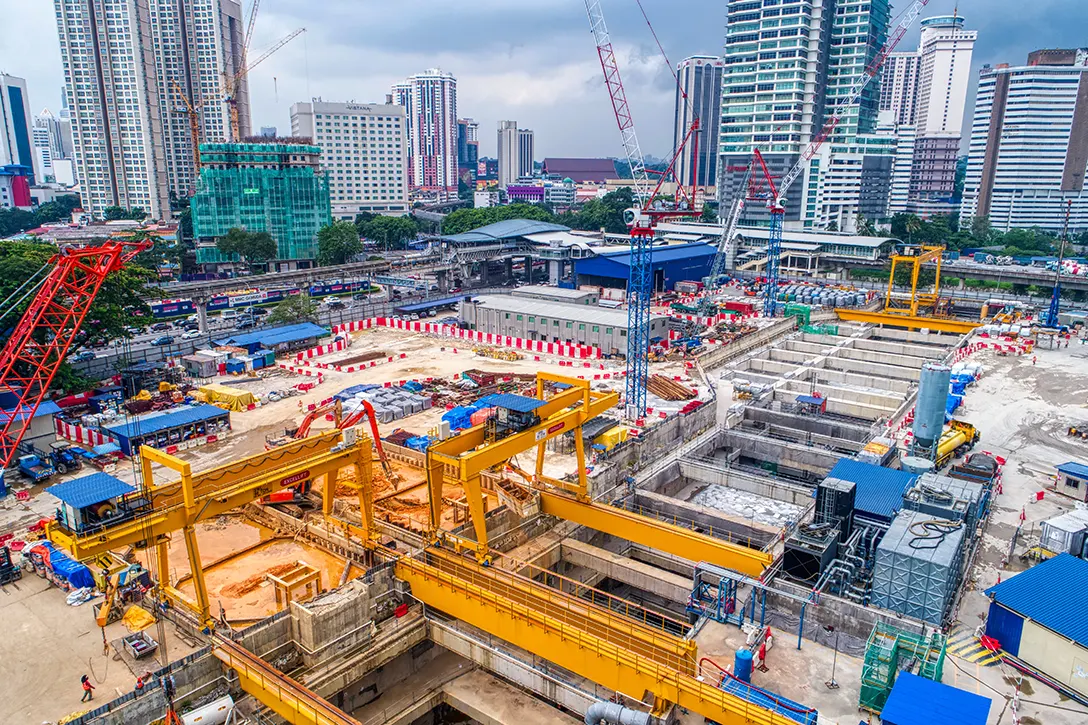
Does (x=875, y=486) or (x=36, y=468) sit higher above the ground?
(x=875, y=486)

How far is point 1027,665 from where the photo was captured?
17875 millimetres

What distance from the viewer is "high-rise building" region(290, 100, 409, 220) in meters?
152

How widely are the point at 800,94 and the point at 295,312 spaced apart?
94.1 meters

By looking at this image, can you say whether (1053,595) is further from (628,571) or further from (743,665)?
(628,571)

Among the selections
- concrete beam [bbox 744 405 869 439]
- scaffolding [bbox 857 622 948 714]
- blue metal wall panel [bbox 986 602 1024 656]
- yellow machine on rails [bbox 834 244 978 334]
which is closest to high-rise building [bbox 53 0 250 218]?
yellow machine on rails [bbox 834 244 978 334]

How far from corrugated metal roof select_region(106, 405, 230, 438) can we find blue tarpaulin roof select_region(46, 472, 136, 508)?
1876 cm

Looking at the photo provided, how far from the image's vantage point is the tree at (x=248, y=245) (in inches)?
3445

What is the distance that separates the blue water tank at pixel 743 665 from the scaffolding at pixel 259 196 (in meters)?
90.7

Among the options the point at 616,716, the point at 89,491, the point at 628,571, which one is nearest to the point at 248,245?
the point at 628,571

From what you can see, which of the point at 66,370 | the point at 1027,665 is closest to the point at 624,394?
the point at 1027,665

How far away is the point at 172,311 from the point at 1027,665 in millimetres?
69233

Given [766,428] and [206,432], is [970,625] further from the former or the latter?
[206,432]

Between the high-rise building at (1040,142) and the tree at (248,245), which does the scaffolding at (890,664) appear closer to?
the tree at (248,245)

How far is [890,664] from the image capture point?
647 inches
